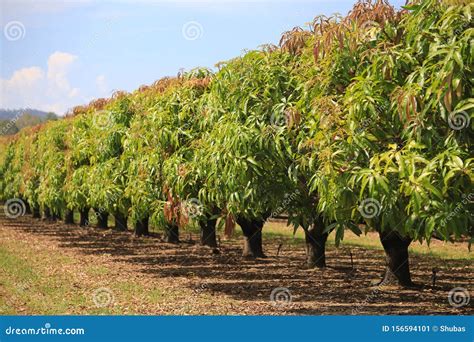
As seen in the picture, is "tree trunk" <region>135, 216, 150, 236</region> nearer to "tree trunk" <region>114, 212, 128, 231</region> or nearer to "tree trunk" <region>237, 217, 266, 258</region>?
"tree trunk" <region>114, 212, 128, 231</region>

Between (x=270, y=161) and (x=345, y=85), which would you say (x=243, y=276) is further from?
(x=345, y=85)

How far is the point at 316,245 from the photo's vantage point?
22359 millimetres

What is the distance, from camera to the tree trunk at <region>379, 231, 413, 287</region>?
57.5ft

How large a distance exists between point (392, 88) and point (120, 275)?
1434cm

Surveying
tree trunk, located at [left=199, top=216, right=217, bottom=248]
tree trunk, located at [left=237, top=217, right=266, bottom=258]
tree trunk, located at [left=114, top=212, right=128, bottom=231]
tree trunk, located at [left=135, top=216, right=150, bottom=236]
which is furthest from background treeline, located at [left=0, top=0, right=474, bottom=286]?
tree trunk, located at [left=114, top=212, right=128, bottom=231]

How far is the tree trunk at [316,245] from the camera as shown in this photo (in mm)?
21781

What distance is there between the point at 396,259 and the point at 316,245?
4.85 m

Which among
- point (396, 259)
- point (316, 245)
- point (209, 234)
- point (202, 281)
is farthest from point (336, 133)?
point (209, 234)

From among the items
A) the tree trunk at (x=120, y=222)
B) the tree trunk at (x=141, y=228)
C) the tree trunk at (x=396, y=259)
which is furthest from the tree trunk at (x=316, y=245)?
the tree trunk at (x=120, y=222)

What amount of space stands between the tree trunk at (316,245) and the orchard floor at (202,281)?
47 centimetres

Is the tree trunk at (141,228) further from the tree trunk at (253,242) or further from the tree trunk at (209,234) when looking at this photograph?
the tree trunk at (253,242)

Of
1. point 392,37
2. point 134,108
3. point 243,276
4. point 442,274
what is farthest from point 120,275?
point 392,37

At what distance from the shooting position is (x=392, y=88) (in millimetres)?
9805

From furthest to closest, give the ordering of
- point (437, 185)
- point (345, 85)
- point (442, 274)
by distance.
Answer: point (442, 274) → point (345, 85) → point (437, 185)
